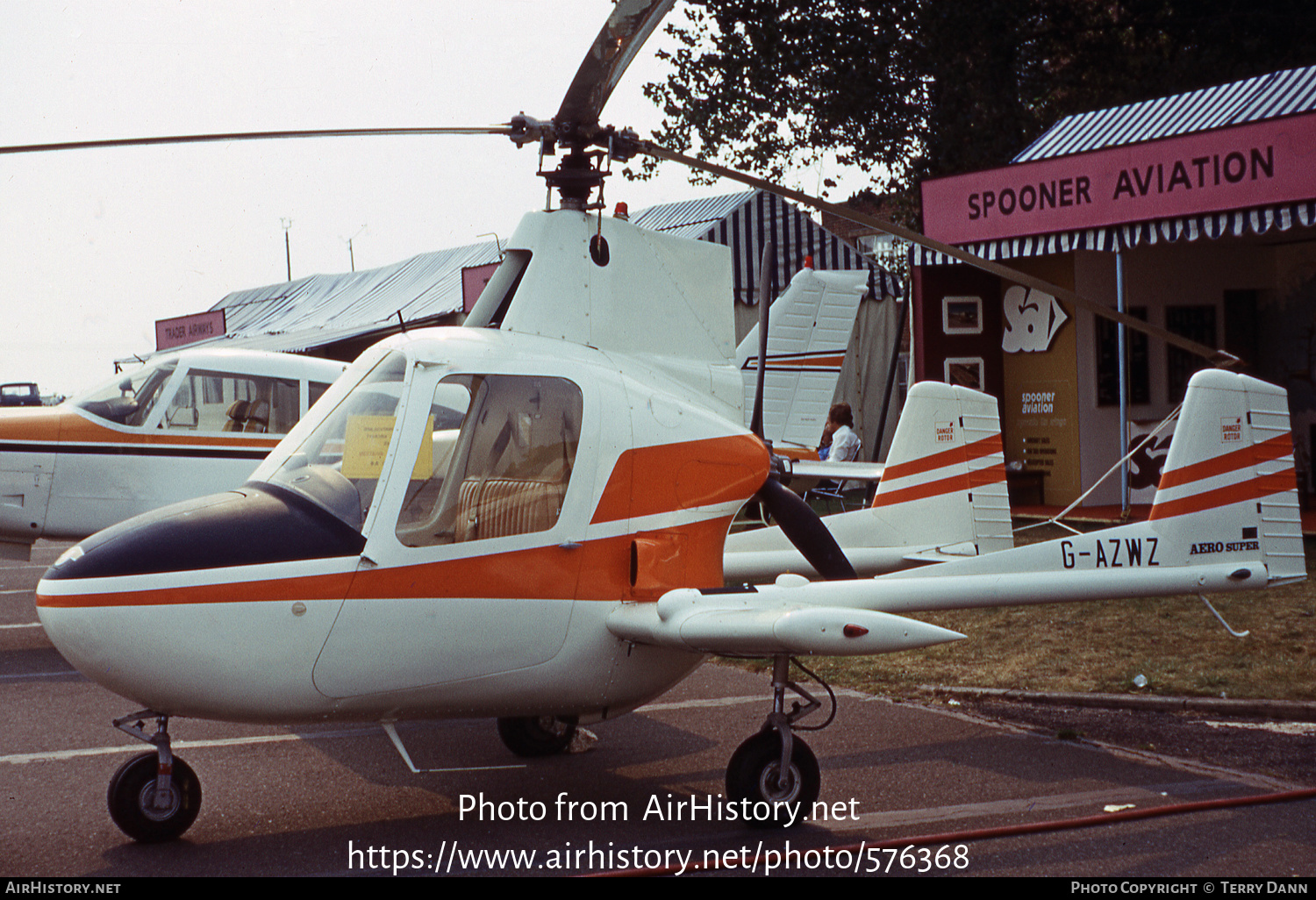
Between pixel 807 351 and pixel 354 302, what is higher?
pixel 354 302

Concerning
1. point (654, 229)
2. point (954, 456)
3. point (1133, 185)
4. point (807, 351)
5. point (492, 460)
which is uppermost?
point (1133, 185)

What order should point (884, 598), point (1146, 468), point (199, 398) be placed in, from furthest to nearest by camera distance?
point (1146, 468), point (199, 398), point (884, 598)

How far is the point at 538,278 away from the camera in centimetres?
567

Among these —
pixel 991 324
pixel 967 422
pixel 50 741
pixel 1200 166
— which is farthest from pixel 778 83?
pixel 50 741

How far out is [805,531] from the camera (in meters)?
6.09

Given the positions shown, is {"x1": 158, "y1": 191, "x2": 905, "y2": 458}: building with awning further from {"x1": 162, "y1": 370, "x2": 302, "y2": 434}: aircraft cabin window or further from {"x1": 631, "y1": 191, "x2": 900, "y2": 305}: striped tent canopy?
{"x1": 162, "y1": 370, "x2": 302, "y2": 434}: aircraft cabin window

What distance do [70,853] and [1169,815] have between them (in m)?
4.40

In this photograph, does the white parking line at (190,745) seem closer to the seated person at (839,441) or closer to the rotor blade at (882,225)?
the rotor blade at (882,225)

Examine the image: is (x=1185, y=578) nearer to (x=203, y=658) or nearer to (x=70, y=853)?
(x=203, y=658)

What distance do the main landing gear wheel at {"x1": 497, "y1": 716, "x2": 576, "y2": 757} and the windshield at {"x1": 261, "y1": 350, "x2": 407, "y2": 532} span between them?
203 centimetres

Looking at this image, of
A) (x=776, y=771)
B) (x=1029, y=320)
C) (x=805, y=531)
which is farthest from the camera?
(x=1029, y=320)

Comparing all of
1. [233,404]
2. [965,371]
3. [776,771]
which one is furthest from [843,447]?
[776,771]

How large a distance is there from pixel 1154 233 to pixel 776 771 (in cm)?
987

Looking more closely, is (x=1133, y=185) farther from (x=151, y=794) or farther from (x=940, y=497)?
(x=151, y=794)
